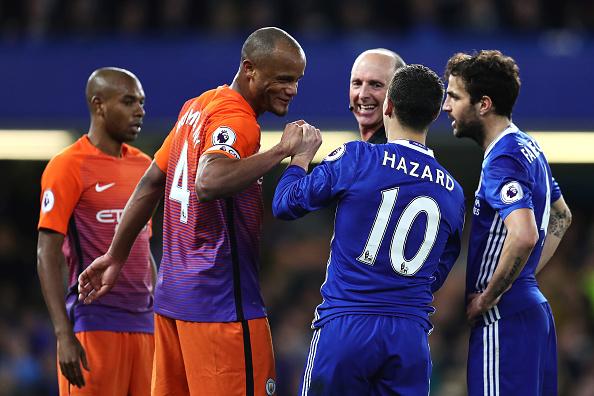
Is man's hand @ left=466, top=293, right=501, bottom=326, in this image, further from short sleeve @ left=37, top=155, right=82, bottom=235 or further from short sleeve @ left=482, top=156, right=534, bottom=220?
short sleeve @ left=37, top=155, right=82, bottom=235

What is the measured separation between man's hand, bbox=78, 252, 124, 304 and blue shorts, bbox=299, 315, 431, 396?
3.99 feet

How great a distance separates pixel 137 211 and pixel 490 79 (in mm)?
1883

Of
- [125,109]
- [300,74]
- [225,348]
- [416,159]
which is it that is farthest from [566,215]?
[125,109]

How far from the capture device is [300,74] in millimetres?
5004

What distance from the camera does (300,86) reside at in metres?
11.7

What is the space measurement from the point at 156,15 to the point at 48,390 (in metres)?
5.02

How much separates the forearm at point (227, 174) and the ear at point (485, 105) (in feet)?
3.84

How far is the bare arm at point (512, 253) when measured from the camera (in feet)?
15.9

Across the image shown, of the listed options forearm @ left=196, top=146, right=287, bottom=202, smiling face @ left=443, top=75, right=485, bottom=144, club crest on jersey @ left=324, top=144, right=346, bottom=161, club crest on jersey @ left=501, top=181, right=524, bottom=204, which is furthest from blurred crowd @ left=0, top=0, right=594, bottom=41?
forearm @ left=196, top=146, right=287, bottom=202

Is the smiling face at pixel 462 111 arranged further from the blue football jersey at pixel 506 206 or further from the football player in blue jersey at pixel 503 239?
the blue football jersey at pixel 506 206

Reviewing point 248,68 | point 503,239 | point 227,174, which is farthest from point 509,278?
point 248,68

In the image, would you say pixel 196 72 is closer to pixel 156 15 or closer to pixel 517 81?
pixel 156 15

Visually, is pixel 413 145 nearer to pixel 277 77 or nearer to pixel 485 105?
pixel 485 105

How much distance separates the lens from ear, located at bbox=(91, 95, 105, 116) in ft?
19.8
